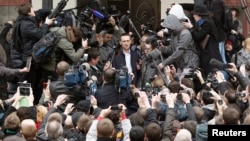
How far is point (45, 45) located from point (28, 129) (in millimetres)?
3814

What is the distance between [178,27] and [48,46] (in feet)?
7.50

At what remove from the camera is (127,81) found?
45.4ft

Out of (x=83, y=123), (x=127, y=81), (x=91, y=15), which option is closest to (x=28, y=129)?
(x=83, y=123)

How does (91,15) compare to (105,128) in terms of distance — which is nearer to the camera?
(105,128)

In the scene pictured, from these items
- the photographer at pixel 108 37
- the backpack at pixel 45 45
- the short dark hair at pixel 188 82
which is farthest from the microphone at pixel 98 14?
the short dark hair at pixel 188 82

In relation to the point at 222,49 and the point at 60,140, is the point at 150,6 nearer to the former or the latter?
the point at 222,49

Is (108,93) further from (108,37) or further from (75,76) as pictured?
(108,37)

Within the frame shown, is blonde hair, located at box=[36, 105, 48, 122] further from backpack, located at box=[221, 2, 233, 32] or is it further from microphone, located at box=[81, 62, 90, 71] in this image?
backpack, located at box=[221, 2, 233, 32]

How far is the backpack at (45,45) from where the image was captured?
15.2 metres

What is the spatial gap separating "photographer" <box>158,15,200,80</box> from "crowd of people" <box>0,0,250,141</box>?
16mm

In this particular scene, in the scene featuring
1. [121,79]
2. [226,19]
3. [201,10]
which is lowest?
[121,79]

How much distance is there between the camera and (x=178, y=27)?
16.1 m

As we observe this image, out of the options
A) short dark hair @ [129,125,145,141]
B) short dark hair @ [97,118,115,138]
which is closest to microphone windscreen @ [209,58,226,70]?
short dark hair @ [129,125,145,141]

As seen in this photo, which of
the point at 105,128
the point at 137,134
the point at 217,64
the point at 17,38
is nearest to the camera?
the point at 105,128
